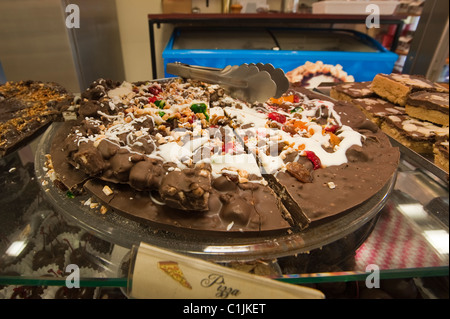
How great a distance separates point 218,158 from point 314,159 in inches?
17.0

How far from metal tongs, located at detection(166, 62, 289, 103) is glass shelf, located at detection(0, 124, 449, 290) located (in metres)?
0.80

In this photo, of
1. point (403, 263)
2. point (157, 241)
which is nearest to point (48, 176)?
point (157, 241)

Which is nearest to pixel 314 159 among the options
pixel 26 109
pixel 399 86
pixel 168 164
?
pixel 168 164

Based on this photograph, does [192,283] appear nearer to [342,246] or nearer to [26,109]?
[342,246]

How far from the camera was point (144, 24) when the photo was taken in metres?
3.25

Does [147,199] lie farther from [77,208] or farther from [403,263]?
[403,263]

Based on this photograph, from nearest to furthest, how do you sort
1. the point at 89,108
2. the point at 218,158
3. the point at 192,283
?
the point at 192,283
the point at 218,158
the point at 89,108

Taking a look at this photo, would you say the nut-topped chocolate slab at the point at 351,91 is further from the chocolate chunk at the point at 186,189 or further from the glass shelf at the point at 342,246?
the chocolate chunk at the point at 186,189

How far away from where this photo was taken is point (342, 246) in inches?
42.9

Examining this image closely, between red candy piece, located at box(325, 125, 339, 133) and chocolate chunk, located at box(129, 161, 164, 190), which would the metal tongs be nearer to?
red candy piece, located at box(325, 125, 339, 133)

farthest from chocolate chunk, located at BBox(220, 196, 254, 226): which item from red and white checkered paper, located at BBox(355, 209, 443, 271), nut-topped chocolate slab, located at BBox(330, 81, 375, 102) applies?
nut-topped chocolate slab, located at BBox(330, 81, 375, 102)

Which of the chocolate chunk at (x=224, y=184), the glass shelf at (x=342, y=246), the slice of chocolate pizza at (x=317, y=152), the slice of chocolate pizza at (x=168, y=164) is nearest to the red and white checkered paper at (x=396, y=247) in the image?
the glass shelf at (x=342, y=246)

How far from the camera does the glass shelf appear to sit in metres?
0.91
